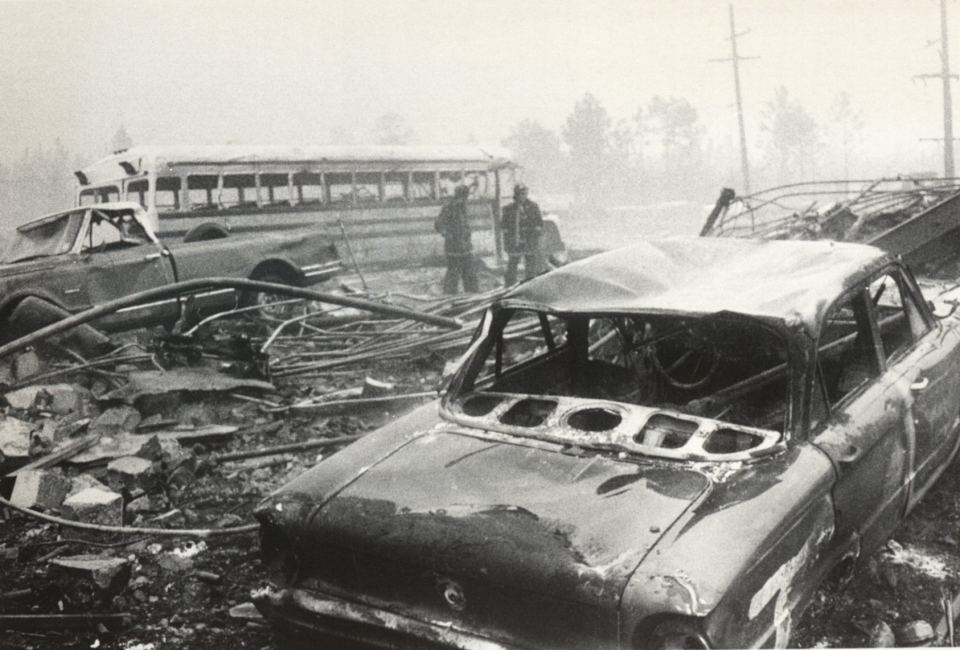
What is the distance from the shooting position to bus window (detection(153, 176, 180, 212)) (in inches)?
457

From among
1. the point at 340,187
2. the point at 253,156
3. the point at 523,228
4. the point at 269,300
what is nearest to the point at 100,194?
the point at 253,156

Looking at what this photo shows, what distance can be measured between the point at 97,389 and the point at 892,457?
5.96 m

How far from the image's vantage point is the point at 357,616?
2.23m

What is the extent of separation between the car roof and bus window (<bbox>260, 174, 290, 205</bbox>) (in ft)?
34.8

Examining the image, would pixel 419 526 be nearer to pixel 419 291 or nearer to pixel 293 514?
pixel 293 514

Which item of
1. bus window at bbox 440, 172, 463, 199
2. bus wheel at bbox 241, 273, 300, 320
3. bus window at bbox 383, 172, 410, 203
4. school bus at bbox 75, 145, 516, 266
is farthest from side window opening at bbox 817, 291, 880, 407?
bus window at bbox 440, 172, 463, 199

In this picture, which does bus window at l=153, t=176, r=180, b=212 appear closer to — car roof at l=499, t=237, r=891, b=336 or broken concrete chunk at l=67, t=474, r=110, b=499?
broken concrete chunk at l=67, t=474, r=110, b=499

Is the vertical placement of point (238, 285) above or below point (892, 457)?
above

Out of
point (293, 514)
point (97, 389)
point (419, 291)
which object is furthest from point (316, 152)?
point (293, 514)

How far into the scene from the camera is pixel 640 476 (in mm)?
2330

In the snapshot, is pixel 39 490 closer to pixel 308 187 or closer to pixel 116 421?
pixel 116 421

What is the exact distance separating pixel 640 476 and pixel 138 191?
11.5 metres

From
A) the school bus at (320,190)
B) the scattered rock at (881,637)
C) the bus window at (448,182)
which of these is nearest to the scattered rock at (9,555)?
the scattered rock at (881,637)

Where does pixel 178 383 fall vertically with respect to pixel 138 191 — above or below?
below
